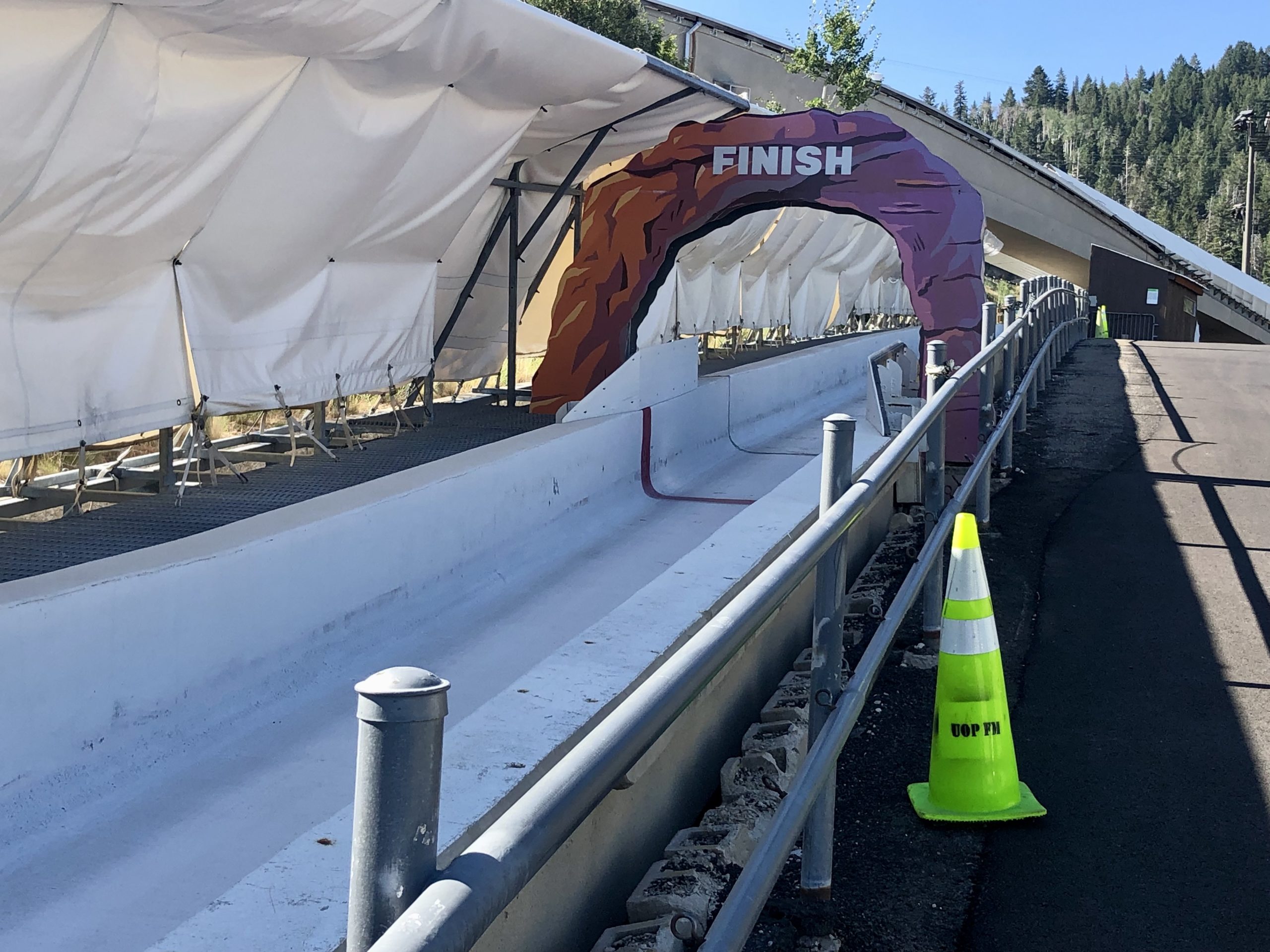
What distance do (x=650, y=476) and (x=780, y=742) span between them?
589cm

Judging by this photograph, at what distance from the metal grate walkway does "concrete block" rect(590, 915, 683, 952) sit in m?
3.43

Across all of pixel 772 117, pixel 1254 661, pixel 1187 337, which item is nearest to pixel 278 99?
pixel 1254 661

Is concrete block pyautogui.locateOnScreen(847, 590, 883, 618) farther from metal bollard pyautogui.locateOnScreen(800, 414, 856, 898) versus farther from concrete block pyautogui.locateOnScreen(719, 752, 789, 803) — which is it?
metal bollard pyautogui.locateOnScreen(800, 414, 856, 898)

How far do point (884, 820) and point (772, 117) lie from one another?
413 inches

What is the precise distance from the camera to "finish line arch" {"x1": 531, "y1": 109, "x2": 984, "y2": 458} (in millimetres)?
13172

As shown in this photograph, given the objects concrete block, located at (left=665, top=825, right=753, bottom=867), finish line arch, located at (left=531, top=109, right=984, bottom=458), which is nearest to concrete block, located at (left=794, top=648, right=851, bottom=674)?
concrete block, located at (left=665, top=825, right=753, bottom=867)

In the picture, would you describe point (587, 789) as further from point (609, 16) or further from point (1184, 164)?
point (1184, 164)

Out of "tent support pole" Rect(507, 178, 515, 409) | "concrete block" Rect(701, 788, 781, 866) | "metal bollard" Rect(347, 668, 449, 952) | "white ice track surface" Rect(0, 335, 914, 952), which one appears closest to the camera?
"metal bollard" Rect(347, 668, 449, 952)

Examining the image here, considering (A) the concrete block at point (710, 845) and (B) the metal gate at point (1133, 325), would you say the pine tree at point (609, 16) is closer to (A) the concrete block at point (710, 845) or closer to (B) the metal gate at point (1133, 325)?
(B) the metal gate at point (1133, 325)

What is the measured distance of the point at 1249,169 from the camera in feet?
194

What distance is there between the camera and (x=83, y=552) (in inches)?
249

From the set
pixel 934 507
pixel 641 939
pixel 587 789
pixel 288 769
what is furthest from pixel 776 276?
pixel 587 789

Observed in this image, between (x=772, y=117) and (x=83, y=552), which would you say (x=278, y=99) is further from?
(x=772, y=117)

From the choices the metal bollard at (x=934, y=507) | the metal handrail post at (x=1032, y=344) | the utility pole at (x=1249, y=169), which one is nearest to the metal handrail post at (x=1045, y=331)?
the metal handrail post at (x=1032, y=344)
